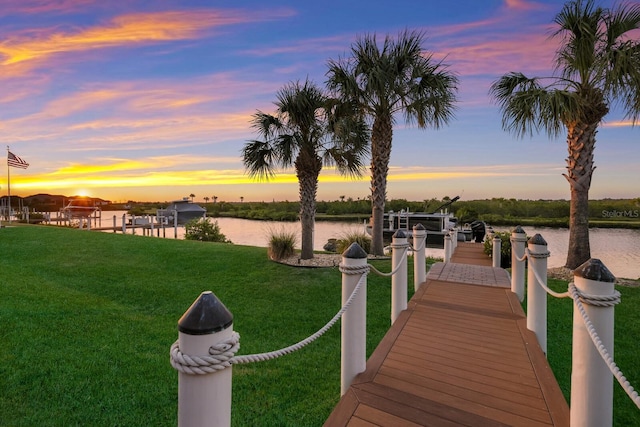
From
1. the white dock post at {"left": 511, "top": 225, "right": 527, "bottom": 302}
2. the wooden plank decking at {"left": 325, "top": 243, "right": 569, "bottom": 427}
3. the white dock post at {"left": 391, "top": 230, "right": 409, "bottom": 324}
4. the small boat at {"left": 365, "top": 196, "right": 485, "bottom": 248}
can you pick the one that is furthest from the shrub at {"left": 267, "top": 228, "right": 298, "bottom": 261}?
the small boat at {"left": 365, "top": 196, "right": 485, "bottom": 248}

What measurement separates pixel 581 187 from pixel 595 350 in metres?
9.37

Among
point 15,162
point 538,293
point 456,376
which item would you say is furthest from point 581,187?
point 15,162

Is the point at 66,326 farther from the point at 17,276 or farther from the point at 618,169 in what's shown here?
the point at 618,169

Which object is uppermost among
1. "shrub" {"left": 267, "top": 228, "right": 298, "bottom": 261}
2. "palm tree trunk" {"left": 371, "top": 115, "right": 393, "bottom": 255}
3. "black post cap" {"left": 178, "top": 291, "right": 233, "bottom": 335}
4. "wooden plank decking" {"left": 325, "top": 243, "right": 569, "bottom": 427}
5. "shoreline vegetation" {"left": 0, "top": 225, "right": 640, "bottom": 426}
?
"palm tree trunk" {"left": 371, "top": 115, "right": 393, "bottom": 255}

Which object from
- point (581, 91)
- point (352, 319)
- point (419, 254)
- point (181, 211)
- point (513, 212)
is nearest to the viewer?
point (352, 319)

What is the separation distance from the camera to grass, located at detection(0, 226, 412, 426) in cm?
322

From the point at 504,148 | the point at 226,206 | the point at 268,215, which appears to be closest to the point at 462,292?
the point at 504,148

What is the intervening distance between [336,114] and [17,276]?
10509mm

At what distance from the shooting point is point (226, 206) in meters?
70.3

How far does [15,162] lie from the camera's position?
2320 centimetres

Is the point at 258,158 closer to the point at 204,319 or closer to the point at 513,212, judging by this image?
the point at 204,319

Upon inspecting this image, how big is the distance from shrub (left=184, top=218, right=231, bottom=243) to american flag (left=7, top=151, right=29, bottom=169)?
1417 centimetres

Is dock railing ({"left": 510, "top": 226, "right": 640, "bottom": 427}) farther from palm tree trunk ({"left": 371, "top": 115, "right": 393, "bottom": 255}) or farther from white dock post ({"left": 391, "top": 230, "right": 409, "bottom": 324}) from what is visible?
palm tree trunk ({"left": 371, "top": 115, "right": 393, "bottom": 255})

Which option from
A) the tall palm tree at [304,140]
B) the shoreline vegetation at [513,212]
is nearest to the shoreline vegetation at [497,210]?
the shoreline vegetation at [513,212]
